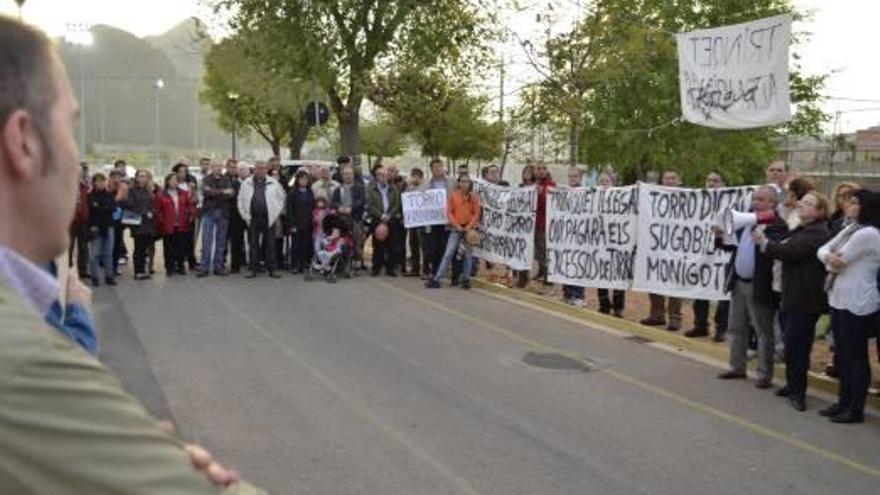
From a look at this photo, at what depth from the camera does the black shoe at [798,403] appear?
805 cm

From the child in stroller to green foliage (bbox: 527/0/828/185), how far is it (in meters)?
6.72

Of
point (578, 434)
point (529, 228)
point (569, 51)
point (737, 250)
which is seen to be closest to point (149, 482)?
point (578, 434)

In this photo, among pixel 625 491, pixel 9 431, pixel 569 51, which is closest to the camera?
pixel 9 431

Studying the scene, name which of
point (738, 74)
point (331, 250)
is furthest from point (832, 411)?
point (331, 250)

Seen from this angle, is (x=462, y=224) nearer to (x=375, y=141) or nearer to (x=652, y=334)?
(x=652, y=334)

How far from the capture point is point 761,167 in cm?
2962

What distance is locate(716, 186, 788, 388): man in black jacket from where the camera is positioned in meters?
8.85

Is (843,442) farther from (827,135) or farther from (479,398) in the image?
(827,135)

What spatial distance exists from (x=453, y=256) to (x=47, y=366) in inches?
581

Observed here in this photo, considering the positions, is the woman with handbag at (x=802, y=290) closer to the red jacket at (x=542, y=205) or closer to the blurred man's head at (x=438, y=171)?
the red jacket at (x=542, y=205)

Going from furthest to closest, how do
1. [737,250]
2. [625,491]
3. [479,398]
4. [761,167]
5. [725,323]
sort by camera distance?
[761,167] < [725,323] < [737,250] < [479,398] < [625,491]

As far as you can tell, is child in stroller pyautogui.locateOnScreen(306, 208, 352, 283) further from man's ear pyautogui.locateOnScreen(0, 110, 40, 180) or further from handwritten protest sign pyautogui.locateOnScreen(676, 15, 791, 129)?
man's ear pyautogui.locateOnScreen(0, 110, 40, 180)

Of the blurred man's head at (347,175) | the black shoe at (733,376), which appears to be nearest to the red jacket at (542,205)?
the blurred man's head at (347,175)

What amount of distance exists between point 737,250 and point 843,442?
264cm
